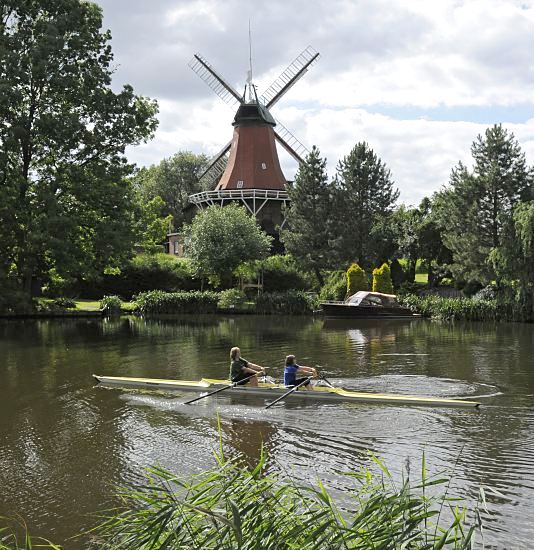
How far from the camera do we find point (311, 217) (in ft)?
163

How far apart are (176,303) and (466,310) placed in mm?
18749

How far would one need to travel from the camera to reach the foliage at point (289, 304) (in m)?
42.6


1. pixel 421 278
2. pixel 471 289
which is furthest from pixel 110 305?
pixel 421 278

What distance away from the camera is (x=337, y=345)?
25359mm

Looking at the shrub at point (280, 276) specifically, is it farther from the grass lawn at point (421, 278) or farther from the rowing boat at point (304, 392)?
the rowing boat at point (304, 392)

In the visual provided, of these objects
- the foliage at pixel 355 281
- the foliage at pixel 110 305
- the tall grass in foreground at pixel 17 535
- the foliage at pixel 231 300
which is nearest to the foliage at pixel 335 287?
the foliage at pixel 355 281

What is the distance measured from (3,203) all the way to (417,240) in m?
31.9

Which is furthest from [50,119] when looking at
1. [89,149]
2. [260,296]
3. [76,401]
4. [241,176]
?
[241,176]

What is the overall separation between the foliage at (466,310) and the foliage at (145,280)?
61.4ft

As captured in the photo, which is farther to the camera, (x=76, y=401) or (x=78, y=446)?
(x=76, y=401)

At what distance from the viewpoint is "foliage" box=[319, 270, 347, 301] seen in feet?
147

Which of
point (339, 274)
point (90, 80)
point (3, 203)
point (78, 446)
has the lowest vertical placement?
point (78, 446)

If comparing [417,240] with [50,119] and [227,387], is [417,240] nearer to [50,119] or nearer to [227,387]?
[50,119]

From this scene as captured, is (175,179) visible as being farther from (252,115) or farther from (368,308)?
(368,308)
